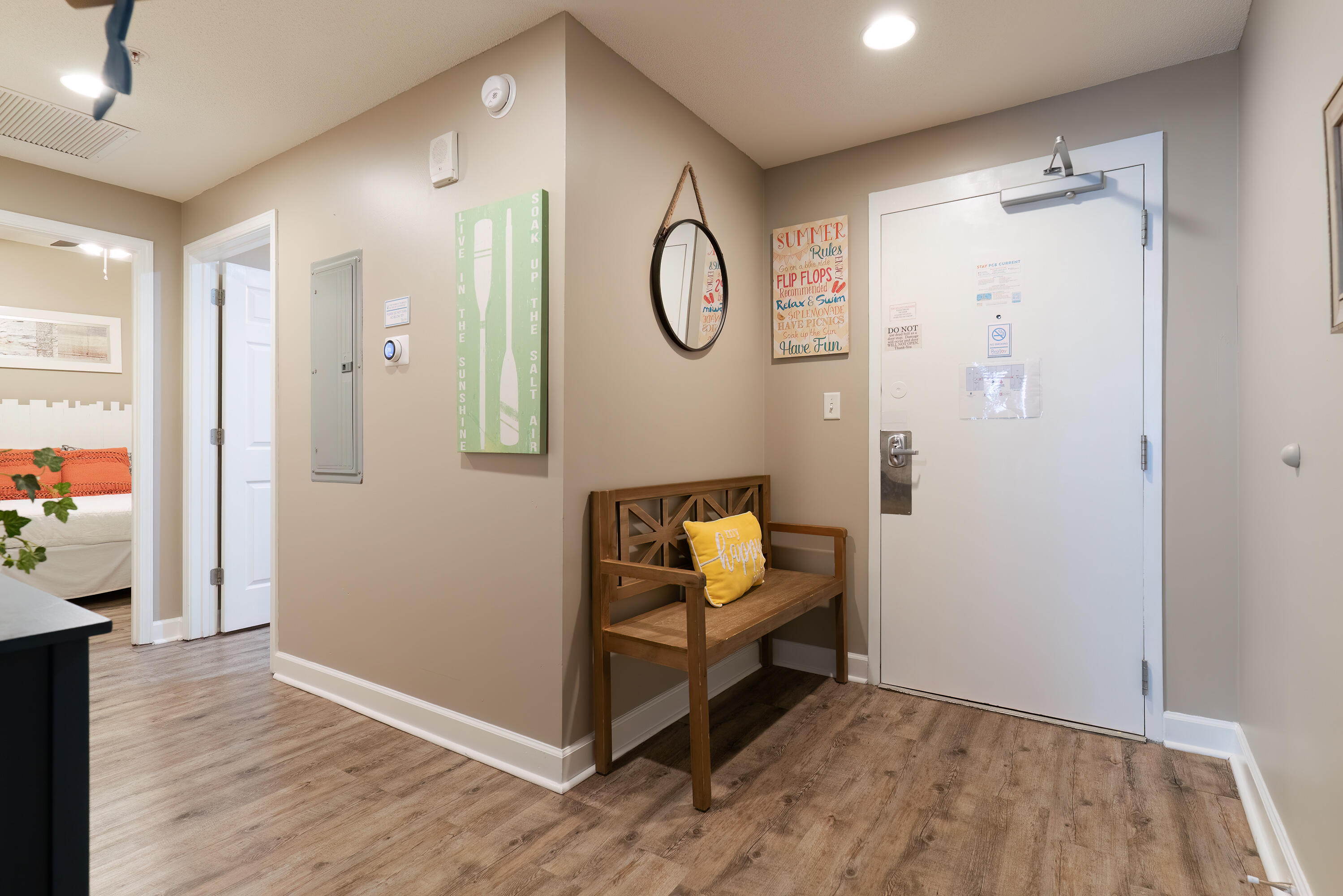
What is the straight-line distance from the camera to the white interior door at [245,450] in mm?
3699

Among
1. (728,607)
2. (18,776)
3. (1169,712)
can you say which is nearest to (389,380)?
(728,607)

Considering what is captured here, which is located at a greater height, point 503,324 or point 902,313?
point 902,313

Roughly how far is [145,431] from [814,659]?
11.5ft

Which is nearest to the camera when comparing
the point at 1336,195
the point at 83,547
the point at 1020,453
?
the point at 1336,195

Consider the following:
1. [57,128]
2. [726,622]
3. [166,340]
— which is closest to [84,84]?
[57,128]

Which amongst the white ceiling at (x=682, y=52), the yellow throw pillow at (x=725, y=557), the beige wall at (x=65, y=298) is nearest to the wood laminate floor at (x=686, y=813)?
the yellow throw pillow at (x=725, y=557)

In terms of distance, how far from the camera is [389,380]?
2.58 m

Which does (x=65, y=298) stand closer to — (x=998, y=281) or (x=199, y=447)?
(x=199, y=447)

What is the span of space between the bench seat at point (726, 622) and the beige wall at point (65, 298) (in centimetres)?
437

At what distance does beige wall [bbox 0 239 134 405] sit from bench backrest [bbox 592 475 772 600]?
4213 millimetres

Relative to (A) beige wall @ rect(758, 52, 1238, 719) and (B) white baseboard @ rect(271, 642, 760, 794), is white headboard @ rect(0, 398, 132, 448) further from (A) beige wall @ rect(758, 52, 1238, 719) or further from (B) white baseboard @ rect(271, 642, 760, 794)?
(A) beige wall @ rect(758, 52, 1238, 719)

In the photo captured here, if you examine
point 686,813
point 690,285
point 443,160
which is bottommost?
point 686,813

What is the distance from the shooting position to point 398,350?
2531 mm

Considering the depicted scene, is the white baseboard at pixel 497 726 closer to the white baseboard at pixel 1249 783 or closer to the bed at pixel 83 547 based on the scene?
the white baseboard at pixel 1249 783
